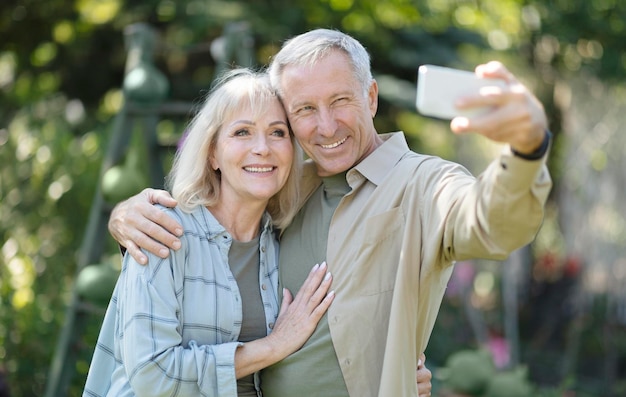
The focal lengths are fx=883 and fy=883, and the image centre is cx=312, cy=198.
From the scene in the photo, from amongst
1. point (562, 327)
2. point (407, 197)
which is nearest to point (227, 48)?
point (407, 197)

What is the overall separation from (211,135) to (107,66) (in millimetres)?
5338

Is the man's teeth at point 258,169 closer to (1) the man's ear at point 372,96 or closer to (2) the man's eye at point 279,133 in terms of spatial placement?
(2) the man's eye at point 279,133

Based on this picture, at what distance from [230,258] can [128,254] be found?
0.28 m

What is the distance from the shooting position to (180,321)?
231cm

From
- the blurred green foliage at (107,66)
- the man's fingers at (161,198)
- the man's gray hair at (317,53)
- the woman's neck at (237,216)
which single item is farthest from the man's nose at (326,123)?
the blurred green foliage at (107,66)

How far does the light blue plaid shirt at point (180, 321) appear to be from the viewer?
87.4 inches

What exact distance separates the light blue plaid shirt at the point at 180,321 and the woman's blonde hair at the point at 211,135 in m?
0.06

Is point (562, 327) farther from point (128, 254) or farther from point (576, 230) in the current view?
point (128, 254)

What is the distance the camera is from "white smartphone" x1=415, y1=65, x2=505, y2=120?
159cm

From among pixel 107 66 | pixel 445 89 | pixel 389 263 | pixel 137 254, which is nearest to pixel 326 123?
pixel 389 263

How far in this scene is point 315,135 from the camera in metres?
2.49

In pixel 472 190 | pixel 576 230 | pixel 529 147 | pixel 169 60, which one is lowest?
pixel 576 230

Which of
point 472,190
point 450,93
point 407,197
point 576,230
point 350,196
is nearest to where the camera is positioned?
point 450,93

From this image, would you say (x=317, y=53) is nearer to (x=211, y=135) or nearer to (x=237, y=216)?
(x=211, y=135)
